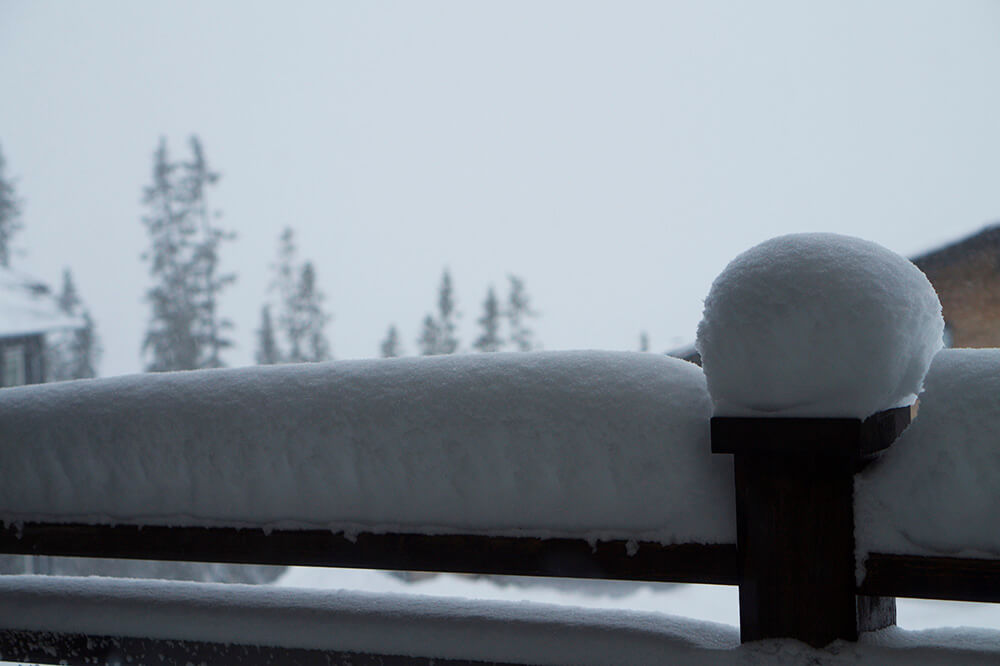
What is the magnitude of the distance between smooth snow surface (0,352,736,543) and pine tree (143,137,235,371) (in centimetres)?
3177

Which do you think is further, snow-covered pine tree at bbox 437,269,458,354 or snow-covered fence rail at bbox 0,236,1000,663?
snow-covered pine tree at bbox 437,269,458,354

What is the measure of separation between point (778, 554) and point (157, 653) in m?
1.34

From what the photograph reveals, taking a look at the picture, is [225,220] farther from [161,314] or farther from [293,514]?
[293,514]

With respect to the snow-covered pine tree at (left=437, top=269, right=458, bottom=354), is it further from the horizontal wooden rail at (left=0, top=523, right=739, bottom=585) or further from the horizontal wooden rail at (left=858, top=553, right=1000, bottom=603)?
the horizontal wooden rail at (left=858, top=553, right=1000, bottom=603)

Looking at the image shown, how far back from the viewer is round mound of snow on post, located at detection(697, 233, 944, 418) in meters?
1.15

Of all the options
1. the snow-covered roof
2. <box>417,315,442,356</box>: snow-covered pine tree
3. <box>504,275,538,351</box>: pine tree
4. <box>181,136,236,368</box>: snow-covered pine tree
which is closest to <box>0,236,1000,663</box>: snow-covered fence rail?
the snow-covered roof

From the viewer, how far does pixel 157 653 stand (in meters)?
1.69

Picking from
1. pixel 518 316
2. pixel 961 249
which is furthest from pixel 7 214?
pixel 961 249

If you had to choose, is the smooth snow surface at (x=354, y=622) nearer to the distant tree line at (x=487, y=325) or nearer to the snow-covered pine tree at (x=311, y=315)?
the distant tree line at (x=487, y=325)

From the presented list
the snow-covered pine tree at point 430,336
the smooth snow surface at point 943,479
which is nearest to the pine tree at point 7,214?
the snow-covered pine tree at point 430,336

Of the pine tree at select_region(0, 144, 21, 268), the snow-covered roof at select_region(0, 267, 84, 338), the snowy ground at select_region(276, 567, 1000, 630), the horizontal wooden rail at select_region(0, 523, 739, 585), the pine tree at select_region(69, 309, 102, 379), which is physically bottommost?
the snowy ground at select_region(276, 567, 1000, 630)

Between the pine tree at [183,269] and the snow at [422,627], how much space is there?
31.6 metres

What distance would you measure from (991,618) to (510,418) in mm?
10953

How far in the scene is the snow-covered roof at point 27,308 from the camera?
55.4 feet
